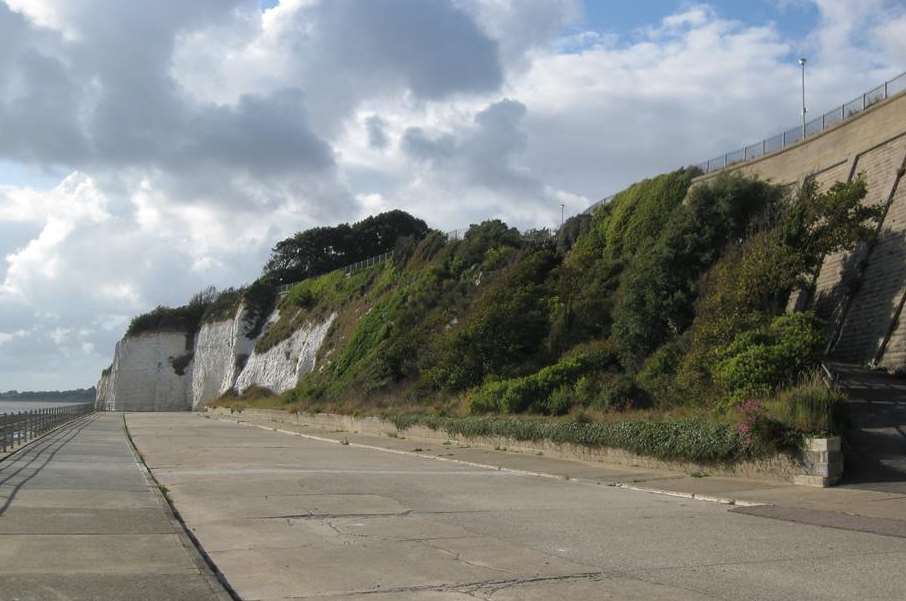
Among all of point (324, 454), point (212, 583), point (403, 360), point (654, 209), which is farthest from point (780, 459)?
point (403, 360)

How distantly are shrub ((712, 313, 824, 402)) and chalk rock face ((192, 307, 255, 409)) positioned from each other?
222ft

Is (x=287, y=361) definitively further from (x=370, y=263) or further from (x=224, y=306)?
(x=224, y=306)

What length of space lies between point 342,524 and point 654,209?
24753mm

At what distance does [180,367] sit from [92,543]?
91.2 metres

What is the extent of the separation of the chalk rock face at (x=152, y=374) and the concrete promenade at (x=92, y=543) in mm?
82415

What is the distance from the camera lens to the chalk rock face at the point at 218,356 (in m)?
Result: 83.6

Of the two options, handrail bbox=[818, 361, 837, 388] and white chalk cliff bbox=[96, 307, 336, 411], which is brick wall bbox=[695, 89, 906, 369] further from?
white chalk cliff bbox=[96, 307, 336, 411]

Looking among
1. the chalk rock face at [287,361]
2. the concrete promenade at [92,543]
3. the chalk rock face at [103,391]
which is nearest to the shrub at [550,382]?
the concrete promenade at [92,543]

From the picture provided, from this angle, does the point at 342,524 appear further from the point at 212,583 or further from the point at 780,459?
the point at 780,459

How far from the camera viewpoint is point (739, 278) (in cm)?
2284

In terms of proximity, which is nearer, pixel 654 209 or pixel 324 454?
pixel 324 454

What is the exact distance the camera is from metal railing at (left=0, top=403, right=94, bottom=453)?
2430 centimetres

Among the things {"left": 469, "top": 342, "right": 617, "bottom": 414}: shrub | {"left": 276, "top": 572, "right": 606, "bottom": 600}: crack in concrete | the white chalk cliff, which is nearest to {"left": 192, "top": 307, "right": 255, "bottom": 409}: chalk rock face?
the white chalk cliff

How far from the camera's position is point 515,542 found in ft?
33.5
